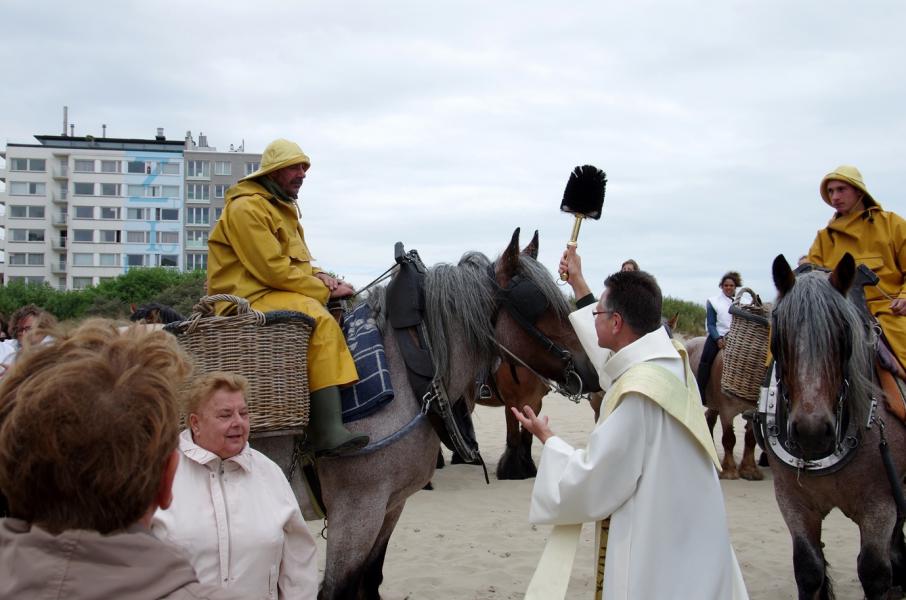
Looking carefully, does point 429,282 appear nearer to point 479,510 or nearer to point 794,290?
point 794,290

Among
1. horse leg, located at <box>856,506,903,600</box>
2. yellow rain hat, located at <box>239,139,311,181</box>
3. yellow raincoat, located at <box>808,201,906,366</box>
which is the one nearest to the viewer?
yellow rain hat, located at <box>239,139,311,181</box>

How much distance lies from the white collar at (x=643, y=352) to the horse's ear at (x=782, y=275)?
1983mm

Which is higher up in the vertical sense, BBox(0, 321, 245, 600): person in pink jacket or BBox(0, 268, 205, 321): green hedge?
BBox(0, 268, 205, 321): green hedge

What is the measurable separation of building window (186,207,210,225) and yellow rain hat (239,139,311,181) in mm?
91338

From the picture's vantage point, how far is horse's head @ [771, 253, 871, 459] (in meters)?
4.30

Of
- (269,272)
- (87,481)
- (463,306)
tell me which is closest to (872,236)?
(463,306)

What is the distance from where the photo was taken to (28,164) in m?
90.8

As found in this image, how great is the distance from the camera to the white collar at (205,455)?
3037mm

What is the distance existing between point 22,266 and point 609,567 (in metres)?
99.1

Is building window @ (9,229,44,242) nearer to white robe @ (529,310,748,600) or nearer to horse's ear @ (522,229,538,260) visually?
horse's ear @ (522,229,538,260)

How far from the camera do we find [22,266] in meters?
89.9

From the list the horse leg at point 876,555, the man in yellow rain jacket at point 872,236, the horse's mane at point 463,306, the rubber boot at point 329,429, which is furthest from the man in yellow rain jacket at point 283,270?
the man in yellow rain jacket at point 872,236

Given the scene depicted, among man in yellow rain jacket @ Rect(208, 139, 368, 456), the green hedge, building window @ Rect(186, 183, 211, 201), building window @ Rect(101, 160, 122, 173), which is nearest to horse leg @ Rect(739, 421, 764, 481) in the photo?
man in yellow rain jacket @ Rect(208, 139, 368, 456)

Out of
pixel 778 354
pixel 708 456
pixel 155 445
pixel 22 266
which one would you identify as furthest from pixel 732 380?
pixel 22 266
